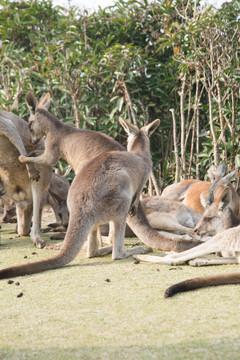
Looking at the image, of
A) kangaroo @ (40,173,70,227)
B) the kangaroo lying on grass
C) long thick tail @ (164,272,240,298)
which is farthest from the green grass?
kangaroo @ (40,173,70,227)

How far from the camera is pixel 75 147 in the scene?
14.8 ft

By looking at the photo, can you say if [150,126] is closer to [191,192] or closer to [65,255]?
[191,192]

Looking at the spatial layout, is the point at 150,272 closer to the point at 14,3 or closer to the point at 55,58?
the point at 55,58

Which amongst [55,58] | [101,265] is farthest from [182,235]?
[55,58]

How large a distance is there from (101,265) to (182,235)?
1288 mm

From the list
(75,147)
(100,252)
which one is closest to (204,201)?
(100,252)

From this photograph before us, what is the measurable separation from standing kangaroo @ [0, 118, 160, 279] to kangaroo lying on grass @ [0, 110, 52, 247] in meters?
1.09

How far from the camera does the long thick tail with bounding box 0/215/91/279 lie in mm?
3278

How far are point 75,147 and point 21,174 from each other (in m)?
0.91

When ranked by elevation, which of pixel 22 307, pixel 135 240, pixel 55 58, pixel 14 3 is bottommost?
pixel 135 240

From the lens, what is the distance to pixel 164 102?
758cm

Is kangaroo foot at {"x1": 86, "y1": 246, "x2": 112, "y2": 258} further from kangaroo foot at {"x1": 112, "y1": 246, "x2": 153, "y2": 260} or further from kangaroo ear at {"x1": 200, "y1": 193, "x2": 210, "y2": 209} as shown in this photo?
kangaroo ear at {"x1": 200, "y1": 193, "x2": 210, "y2": 209}

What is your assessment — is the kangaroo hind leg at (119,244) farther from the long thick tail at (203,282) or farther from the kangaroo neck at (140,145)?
the long thick tail at (203,282)

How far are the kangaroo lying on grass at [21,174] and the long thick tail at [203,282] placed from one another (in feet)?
7.43
